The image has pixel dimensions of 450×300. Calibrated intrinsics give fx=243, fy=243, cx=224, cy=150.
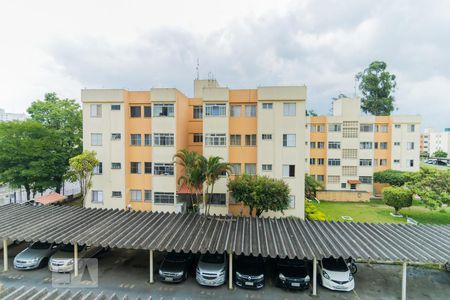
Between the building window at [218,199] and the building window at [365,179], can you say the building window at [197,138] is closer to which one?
the building window at [218,199]

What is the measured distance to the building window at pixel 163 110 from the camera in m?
24.9

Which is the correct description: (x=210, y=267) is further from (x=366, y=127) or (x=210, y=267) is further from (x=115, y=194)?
(x=366, y=127)

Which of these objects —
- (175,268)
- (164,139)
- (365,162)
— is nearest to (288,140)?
(164,139)

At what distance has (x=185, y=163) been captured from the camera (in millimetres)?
21000

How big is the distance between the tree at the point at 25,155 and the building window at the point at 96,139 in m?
7.27

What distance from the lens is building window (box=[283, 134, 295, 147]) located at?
23.9m

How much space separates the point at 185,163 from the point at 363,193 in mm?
29992

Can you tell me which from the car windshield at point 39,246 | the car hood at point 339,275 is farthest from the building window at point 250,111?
the car windshield at point 39,246

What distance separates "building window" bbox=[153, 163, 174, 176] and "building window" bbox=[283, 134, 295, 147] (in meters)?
11.7

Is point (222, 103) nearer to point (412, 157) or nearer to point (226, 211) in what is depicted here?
point (226, 211)

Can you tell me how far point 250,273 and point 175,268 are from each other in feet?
13.6

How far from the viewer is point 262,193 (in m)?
21.0

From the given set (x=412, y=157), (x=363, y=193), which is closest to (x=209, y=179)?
(x=363, y=193)

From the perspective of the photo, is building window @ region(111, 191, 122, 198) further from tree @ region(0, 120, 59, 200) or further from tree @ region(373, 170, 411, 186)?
tree @ region(373, 170, 411, 186)
